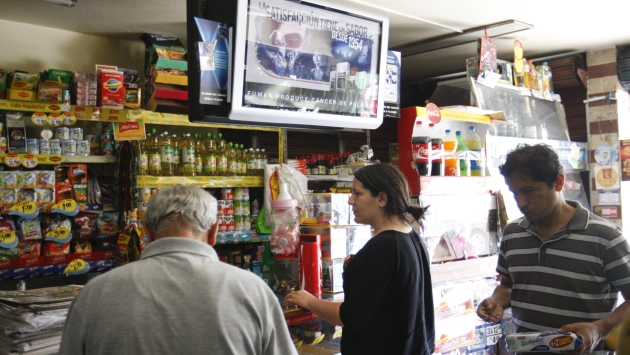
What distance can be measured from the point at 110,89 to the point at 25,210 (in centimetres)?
101

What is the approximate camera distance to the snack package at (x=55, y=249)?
387cm

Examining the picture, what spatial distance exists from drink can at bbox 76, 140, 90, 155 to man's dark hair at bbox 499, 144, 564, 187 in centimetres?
292

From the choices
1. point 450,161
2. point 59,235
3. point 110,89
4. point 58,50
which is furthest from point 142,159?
point 450,161

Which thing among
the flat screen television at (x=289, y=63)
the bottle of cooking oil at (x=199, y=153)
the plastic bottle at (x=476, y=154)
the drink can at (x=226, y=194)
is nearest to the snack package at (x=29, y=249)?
the bottle of cooking oil at (x=199, y=153)

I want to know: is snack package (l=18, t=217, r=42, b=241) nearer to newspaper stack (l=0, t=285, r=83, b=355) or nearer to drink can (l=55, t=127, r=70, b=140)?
drink can (l=55, t=127, r=70, b=140)

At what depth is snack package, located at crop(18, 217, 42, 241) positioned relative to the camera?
3.75 meters

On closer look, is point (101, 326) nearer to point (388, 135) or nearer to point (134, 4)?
point (134, 4)

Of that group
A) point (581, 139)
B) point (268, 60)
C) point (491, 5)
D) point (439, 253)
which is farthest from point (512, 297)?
point (581, 139)

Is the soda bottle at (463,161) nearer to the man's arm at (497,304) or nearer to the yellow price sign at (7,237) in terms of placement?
the man's arm at (497,304)

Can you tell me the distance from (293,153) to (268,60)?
253cm

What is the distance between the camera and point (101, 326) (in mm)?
1540

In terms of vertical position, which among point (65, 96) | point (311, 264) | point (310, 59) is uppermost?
point (310, 59)

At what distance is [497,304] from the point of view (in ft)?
8.56

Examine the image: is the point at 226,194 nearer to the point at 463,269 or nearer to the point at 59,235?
the point at 59,235
